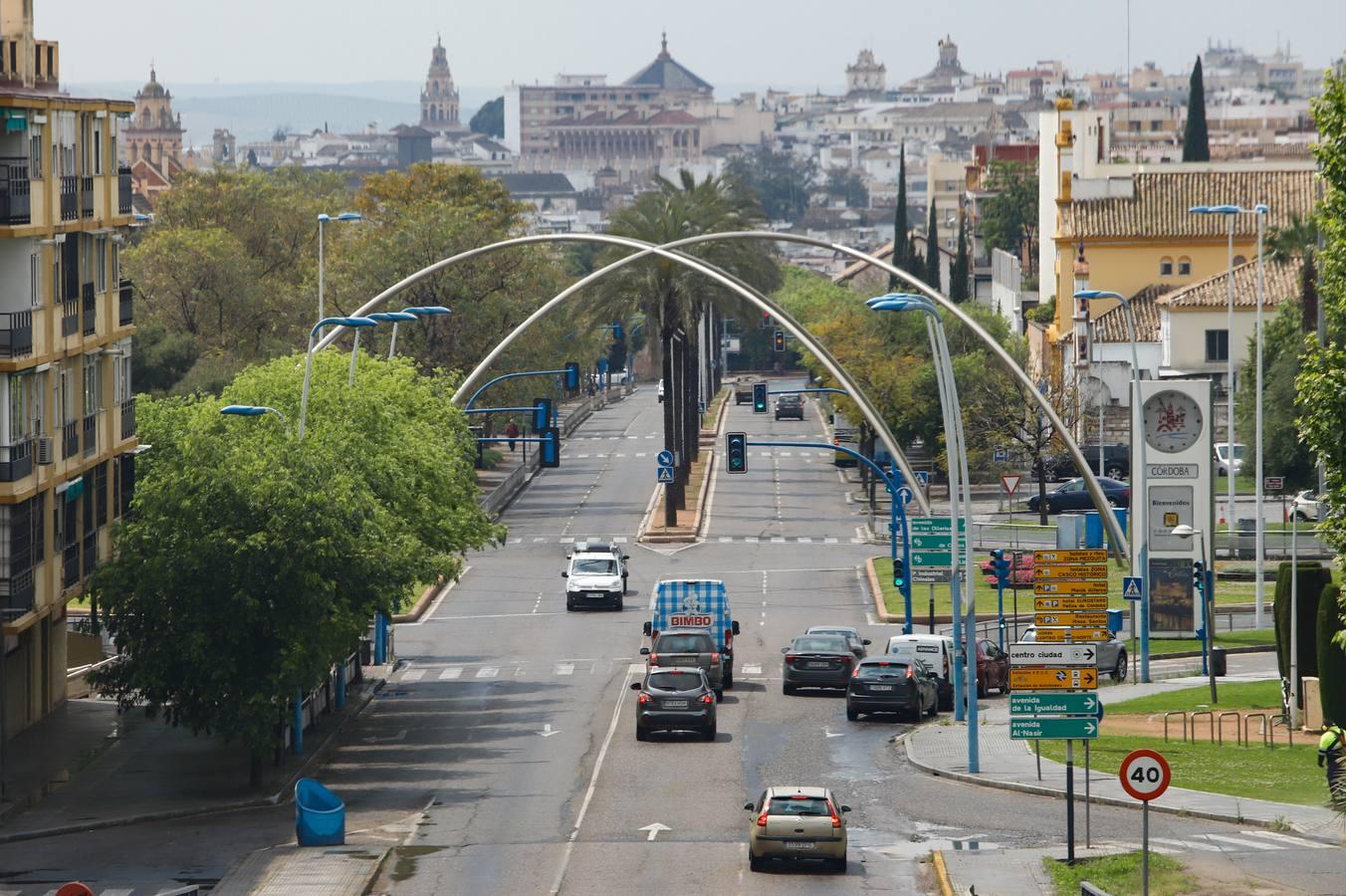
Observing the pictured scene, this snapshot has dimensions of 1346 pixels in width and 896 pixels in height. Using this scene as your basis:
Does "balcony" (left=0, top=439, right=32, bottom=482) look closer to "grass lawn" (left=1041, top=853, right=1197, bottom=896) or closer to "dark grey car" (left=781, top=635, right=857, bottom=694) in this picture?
"dark grey car" (left=781, top=635, right=857, bottom=694)

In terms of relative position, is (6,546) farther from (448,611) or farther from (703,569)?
(703,569)

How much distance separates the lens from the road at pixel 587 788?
111ft

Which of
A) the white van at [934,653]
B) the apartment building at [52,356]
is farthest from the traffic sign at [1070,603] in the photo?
the apartment building at [52,356]

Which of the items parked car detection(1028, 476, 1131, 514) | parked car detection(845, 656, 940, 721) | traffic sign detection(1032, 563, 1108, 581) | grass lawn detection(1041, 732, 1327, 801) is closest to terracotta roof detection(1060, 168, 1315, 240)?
parked car detection(1028, 476, 1131, 514)

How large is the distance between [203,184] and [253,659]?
3283 inches

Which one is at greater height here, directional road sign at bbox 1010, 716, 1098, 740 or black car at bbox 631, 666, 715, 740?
directional road sign at bbox 1010, 716, 1098, 740

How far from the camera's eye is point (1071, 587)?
37.1 m

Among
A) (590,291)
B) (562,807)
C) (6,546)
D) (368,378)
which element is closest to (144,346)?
(590,291)

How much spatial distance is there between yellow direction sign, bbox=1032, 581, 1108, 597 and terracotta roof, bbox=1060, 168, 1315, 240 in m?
80.3

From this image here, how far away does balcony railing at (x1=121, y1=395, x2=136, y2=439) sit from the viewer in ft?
171

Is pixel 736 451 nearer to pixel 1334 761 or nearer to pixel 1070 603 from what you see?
pixel 1070 603

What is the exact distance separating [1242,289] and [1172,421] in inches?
1687

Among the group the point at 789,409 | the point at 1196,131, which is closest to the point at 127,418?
the point at 789,409

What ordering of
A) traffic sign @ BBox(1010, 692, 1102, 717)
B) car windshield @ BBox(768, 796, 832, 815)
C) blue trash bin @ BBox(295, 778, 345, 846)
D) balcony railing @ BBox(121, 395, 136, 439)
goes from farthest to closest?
balcony railing @ BBox(121, 395, 136, 439)
blue trash bin @ BBox(295, 778, 345, 846)
traffic sign @ BBox(1010, 692, 1102, 717)
car windshield @ BBox(768, 796, 832, 815)
